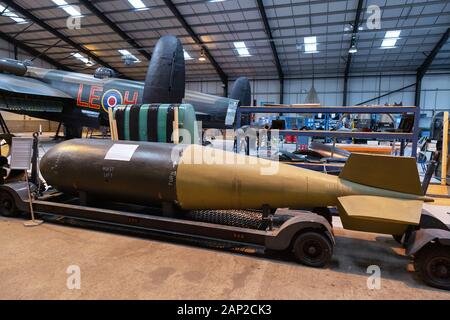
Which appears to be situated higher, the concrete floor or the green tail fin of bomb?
the green tail fin of bomb

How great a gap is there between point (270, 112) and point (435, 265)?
3756mm

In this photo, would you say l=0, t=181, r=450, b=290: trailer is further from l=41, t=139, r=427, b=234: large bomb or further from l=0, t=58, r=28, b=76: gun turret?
l=0, t=58, r=28, b=76: gun turret

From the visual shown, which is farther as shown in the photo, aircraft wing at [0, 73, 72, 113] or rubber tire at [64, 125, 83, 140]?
rubber tire at [64, 125, 83, 140]

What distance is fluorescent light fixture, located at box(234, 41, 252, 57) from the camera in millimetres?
18225

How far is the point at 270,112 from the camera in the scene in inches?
216

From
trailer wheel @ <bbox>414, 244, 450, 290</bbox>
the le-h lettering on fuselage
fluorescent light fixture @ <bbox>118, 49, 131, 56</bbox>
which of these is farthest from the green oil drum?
fluorescent light fixture @ <bbox>118, 49, 131, 56</bbox>

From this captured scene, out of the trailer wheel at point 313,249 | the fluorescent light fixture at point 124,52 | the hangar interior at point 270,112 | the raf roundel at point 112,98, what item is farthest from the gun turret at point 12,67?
the trailer wheel at point 313,249

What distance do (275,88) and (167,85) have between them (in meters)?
19.2

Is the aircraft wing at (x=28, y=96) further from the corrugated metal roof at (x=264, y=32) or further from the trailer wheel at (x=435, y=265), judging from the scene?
the trailer wheel at (x=435, y=265)

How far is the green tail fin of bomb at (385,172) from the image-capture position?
2.48 metres

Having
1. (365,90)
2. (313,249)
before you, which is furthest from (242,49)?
(313,249)

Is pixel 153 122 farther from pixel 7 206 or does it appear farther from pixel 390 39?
pixel 390 39

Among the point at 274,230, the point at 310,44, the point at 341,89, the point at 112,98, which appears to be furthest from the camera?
the point at 341,89

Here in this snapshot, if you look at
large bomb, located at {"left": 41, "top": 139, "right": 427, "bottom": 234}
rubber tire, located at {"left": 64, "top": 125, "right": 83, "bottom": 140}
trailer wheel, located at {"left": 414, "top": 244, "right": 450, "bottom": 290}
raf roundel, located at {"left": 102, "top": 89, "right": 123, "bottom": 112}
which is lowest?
trailer wheel, located at {"left": 414, "top": 244, "right": 450, "bottom": 290}
